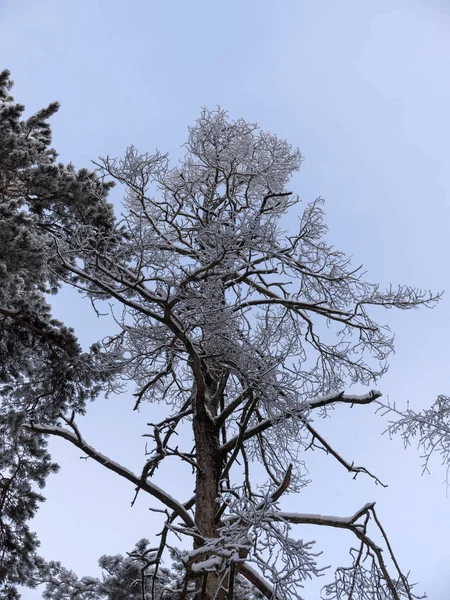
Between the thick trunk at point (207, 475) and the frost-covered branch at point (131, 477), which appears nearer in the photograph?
the thick trunk at point (207, 475)

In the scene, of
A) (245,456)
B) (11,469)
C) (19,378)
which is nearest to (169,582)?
(11,469)

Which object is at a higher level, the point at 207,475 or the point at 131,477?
the point at 207,475

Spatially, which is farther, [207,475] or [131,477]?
[207,475]

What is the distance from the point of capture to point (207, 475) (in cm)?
688

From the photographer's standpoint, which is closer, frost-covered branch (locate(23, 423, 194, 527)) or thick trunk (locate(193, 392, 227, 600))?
thick trunk (locate(193, 392, 227, 600))

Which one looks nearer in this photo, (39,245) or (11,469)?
(39,245)

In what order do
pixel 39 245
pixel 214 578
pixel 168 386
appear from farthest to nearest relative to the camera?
1. pixel 168 386
2. pixel 39 245
3. pixel 214 578

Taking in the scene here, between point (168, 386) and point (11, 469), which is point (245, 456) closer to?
point (168, 386)

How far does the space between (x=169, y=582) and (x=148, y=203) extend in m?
7.53

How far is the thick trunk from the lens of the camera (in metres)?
6.30

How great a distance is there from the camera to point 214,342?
6570 millimetres

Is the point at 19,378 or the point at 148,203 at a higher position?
the point at 148,203

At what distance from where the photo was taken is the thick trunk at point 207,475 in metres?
6.30

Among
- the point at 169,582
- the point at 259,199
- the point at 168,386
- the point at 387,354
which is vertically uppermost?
the point at 259,199
